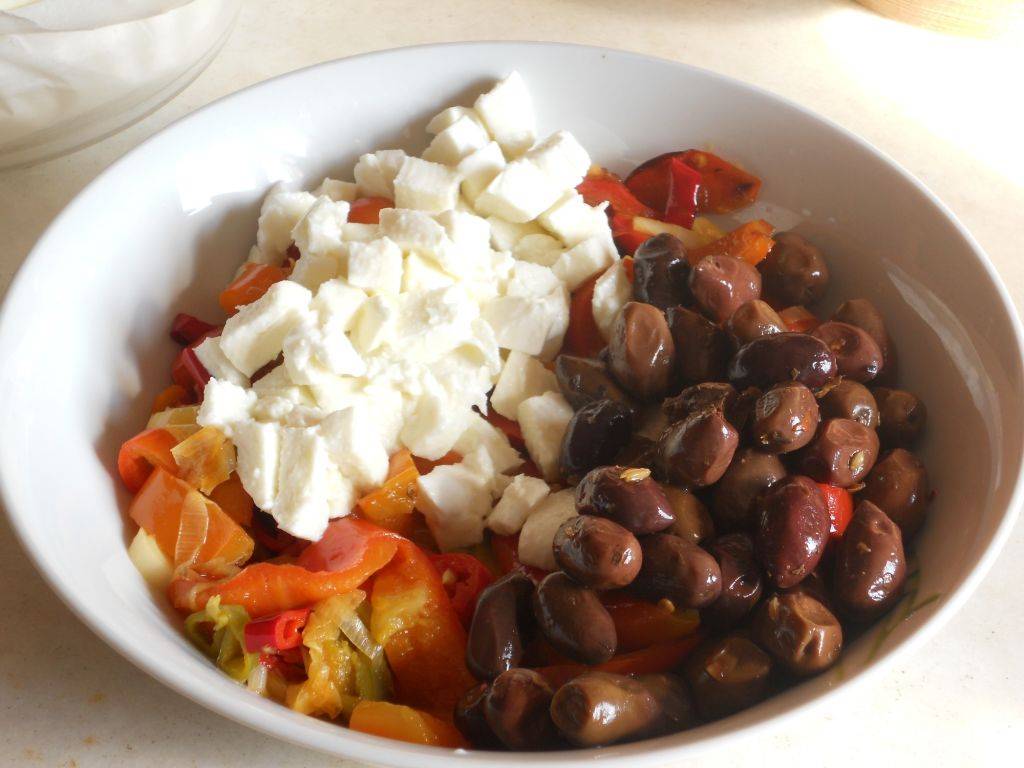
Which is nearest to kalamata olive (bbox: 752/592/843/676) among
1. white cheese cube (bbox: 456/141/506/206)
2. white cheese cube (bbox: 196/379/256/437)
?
white cheese cube (bbox: 196/379/256/437)

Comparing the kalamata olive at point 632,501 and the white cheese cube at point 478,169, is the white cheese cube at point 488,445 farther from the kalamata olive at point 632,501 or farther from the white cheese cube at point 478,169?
the white cheese cube at point 478,169

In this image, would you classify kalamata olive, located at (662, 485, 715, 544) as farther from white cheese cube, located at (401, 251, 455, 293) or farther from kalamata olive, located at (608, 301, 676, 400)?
white cheese cube, located at (401, 251, 455, 293)

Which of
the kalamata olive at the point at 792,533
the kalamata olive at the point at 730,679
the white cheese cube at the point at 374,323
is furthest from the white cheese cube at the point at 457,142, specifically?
the kalamata olive at the point at 730,679

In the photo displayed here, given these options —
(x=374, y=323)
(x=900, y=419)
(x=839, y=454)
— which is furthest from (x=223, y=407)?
(x=900, y=419)

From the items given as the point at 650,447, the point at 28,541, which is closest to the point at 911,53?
the point at 650,447

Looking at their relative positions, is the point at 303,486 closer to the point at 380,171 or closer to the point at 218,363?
the point at 218,363

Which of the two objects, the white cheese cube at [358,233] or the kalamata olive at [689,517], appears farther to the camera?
the white cheese cube at [358,233]

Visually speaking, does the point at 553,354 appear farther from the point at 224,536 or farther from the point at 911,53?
the point at 911,53
